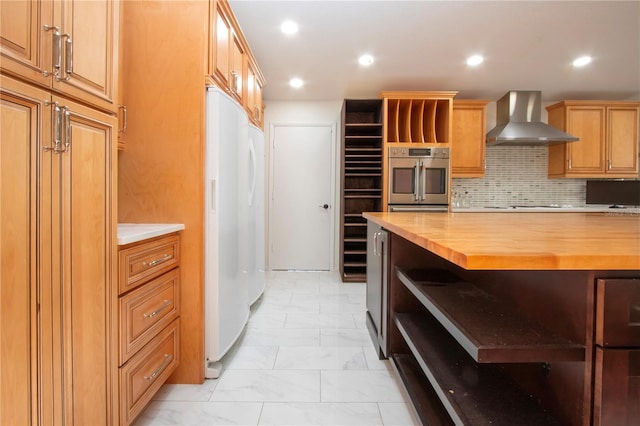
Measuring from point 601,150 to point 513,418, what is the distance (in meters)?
4.93

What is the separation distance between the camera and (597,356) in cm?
66

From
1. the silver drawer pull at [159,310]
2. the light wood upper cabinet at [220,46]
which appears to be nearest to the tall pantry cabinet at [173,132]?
the light wood upper cabinet at [220,46]

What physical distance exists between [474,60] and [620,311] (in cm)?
337

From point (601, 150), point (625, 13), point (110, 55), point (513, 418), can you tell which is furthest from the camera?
point (601, 150)

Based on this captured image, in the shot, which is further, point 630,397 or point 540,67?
point 540,67

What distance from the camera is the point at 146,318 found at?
1.35 m

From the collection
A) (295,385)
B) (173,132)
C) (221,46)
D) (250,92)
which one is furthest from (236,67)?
(295,385)

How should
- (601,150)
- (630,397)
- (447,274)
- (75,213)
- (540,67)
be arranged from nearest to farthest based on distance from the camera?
(630,397), (75,213), (447,274), (540,67), (601,150)

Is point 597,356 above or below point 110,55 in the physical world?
below

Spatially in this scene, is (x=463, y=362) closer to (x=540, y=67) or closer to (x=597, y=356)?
(x=597, y=356)

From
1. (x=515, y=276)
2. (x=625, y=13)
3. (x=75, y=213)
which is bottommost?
(x=515, y=276)

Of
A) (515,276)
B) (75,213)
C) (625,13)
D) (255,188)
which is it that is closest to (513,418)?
(515,276)

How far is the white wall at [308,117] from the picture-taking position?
4418 millimetres

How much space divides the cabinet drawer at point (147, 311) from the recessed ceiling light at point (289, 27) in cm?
217
